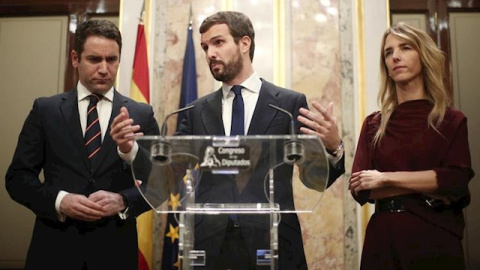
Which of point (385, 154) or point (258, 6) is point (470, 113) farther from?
point (385, 154)

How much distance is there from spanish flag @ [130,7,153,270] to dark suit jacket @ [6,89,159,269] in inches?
63.0

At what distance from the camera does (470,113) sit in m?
4.43

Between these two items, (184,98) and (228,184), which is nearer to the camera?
(228,184)

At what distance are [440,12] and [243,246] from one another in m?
3.50

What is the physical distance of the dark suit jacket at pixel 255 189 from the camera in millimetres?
1708

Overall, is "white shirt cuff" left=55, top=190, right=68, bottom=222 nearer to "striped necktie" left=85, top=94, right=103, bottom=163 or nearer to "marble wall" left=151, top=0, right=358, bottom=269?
"striped necktie" left=85, top=94, right=103, bottom=163

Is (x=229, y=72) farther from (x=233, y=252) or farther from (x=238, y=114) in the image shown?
(x=233, y=252)

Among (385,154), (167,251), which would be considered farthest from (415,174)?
(167,251)

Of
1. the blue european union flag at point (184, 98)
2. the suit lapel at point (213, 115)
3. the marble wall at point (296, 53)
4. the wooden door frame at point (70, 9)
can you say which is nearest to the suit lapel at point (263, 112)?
the suit lapel at point (213, 115)

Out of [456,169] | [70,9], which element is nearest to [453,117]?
[456,169]

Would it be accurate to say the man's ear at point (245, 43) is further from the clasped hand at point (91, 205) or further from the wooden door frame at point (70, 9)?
the wooden door frame at point (70, 9)

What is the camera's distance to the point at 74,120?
2.40 meters

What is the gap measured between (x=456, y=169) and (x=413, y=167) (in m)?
0.17

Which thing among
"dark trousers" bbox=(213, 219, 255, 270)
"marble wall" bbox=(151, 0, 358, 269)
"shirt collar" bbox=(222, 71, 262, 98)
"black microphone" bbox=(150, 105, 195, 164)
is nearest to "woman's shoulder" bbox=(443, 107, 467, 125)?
"shirt collar" bbox=(222, 71, 262, 98)
